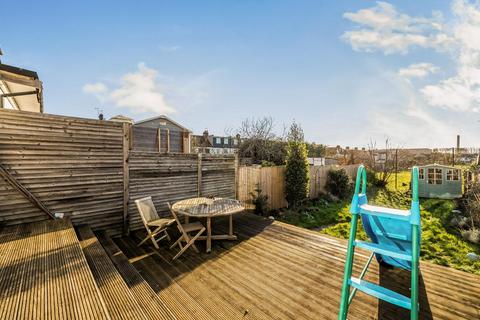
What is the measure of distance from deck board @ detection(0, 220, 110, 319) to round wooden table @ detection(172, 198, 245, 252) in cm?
187

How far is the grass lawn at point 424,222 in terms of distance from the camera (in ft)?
16.9

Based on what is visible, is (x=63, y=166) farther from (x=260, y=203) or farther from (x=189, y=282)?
(x=260, y=203)

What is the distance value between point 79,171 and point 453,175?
15924mm

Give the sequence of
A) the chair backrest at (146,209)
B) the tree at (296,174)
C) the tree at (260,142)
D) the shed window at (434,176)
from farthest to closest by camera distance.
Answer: the tree at (260,142) < the shed window at (434,176) < the tree at (296,174) < the chair backrest at (146,209)

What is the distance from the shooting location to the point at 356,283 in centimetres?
218

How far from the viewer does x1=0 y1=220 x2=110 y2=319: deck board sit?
1.79 metres

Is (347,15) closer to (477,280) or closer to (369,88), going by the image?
(369,88)

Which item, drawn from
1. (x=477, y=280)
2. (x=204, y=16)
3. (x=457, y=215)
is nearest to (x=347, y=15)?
(x=204, y=16)

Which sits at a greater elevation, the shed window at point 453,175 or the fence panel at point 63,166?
the fence panel at point 63,166

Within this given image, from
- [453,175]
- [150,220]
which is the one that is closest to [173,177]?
[150,220]

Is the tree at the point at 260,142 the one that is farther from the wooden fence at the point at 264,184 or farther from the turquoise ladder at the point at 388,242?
the turquoise ladder at the point at 388,242

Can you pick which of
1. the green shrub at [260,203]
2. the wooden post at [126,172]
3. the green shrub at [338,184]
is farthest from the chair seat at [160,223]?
A: the green shrub at [338,184]


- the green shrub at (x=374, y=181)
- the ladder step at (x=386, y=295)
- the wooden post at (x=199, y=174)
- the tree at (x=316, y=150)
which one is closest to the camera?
the ladder step at (x=386, y=295)

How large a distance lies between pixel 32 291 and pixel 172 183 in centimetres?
388
